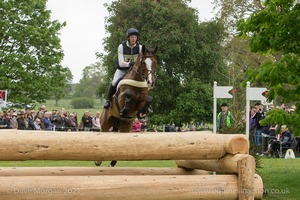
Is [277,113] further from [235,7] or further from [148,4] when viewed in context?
[235,7]

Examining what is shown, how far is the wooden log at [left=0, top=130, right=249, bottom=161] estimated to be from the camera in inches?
232

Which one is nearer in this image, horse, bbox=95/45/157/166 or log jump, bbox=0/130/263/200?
log jump, bbox=0/130/263/200

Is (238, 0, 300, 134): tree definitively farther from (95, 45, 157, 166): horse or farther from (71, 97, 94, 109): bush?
(71, 97, 94, 109): bush

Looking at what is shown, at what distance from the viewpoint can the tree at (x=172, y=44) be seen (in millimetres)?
37062

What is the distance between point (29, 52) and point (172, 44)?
11.4 metres

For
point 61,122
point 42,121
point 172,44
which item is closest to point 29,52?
point 172,44

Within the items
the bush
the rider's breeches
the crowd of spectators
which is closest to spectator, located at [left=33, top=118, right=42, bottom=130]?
the crowd of spectators

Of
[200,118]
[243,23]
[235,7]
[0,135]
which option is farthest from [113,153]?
[235,7]

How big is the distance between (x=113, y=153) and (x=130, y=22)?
32.1m

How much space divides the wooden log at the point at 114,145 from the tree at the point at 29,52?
107 ft

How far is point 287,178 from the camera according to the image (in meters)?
11.5

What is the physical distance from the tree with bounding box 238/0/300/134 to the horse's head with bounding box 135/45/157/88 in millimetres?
1990

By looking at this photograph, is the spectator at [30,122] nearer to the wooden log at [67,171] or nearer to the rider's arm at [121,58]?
the rider's arm at [121,58]

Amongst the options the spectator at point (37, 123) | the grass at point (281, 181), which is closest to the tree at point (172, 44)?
the spectator at point (37, 123)
